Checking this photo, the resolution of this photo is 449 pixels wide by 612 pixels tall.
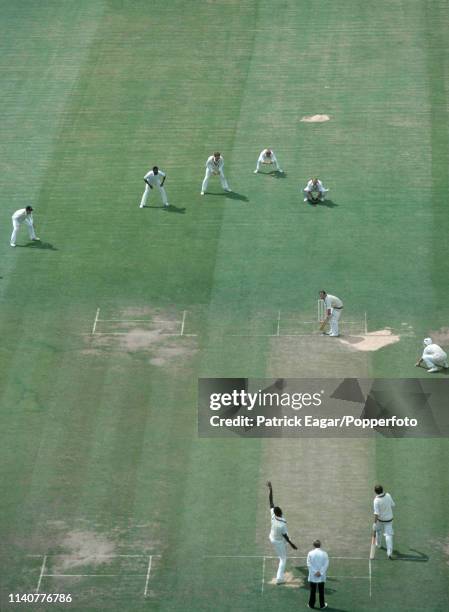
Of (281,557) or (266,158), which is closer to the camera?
(281,557)

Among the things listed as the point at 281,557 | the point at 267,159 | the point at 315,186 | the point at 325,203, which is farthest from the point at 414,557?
the point at 267,159

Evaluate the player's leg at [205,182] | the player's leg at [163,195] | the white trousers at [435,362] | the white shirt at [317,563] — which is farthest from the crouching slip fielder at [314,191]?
the white shirt at [317,563]

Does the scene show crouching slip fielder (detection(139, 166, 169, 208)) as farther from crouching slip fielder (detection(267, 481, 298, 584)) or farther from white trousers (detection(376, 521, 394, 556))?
white trousers (detection(376, 521, 394, 556))

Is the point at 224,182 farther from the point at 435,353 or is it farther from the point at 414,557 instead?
the point at 414,557

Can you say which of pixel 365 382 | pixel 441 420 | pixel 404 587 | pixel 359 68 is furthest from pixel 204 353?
pixel 359 68

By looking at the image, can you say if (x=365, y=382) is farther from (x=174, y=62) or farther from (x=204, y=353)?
(x=174, y=62)

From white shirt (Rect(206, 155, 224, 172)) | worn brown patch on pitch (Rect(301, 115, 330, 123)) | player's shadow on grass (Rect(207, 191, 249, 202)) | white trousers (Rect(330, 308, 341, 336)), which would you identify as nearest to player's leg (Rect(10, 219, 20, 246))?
white shirt (Rect(206, 155, 224, 172))
